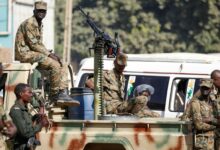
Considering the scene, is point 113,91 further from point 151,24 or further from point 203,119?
point 151,24

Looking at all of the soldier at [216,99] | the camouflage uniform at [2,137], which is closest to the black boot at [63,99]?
the camouflage uniform at [2,137]

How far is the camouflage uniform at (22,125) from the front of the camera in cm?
931

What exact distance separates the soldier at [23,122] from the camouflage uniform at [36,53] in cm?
99

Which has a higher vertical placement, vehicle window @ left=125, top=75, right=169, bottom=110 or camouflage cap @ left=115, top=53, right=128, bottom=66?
camouflage cap @ left=115, top=53, right=128, bottom=66

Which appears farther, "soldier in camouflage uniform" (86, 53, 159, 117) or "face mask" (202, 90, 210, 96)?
"soldier in camouflage uniform" (86, 53, 159, 117)

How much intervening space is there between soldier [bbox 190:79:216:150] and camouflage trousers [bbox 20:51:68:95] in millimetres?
1563

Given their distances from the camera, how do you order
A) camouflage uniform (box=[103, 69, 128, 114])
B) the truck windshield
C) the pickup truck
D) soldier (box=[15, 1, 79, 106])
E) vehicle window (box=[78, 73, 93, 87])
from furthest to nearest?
vehicle window (box=[78, 73, 93, 87]) < the truck windshield < camouflage uniform (box=[103, 69, 128, 114]) < soldier (box=[15, 1, 79, 106]) < the pickup truck

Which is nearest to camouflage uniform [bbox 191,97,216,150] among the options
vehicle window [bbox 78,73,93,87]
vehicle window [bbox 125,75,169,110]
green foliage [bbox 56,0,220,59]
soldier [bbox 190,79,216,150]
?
soldier [bbox 190,79,216,150]

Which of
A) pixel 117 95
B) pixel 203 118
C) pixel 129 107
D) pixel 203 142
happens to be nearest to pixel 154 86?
pixel 117 95

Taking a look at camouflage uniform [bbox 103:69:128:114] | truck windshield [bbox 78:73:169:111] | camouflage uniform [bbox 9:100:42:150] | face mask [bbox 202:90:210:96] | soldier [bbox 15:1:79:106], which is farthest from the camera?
truck windshield [bbox 78:73:169:111]

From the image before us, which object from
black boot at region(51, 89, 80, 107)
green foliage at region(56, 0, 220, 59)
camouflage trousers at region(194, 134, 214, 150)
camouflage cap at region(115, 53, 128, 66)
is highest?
green foliage at region(56, 0, 220, 59)

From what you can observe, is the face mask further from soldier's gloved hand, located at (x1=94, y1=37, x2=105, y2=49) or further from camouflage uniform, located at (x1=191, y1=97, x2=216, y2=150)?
soldier's gloved hand, located at (x1=94, y1=37, x2=105, y2=49)

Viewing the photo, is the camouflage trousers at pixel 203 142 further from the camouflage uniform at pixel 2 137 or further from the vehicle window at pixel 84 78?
the vehicle window at pixel 84 78

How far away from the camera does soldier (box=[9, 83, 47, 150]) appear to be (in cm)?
932
